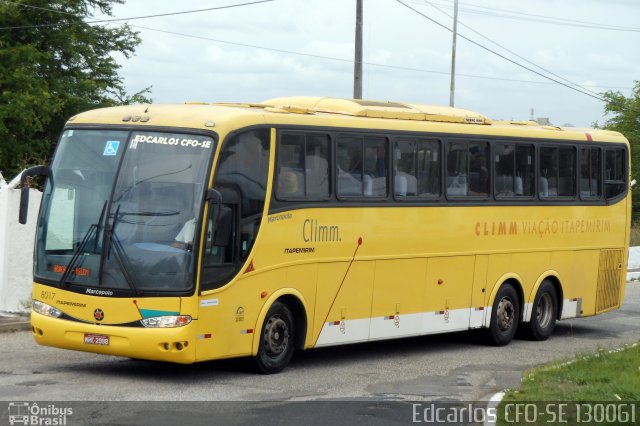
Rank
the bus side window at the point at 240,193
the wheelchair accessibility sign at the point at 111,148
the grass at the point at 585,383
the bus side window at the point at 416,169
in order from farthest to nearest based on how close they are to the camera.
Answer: the bus side window at the point at 416,169, the wheelchair accessibility sign at the point at 111,148, the bus side window at the point at 240,193, the grass at the point at 585,383

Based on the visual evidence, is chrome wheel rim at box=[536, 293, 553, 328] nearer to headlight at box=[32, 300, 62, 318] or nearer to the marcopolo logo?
headlight at box=[32, 300, 62, 318]

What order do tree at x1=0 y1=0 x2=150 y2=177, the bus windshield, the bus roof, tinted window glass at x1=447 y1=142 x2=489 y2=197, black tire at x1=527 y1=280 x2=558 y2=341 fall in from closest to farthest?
1. the bus windshield
2. the bus roof
3. tinted window glass at x1=447 y1=142 x2=489 y2=197
4. black tire at x1=527 y1=280 x2=558 y2=341
5. tree at x1=0 y1=0 x2=150 y2=177

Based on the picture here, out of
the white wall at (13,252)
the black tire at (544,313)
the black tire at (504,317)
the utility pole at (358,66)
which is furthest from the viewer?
the utility pole at (358,66)

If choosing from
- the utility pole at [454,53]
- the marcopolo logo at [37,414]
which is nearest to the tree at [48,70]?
the utility pole at [454,53]

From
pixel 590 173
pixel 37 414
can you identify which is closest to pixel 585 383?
pixel 37 414

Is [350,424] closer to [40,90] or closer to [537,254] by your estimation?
[537,254]

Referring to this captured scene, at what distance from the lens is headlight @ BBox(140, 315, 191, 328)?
13.5 m

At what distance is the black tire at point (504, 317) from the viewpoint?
19.5 meters

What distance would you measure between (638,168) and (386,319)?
61.2 meters

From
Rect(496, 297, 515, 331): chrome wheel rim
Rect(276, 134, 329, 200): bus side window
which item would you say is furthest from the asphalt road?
Rect(276, 134, 329, 200): bus side window

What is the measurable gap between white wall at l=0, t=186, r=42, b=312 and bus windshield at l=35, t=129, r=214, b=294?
4942mm

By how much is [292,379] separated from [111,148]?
132 inches

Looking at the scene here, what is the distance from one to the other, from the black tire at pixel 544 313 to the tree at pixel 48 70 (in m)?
24.5

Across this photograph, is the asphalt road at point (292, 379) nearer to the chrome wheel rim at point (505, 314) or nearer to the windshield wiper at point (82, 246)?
the chrome wheel rim at point (505, 314)
